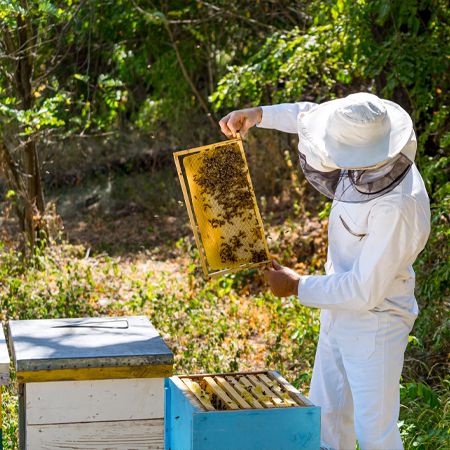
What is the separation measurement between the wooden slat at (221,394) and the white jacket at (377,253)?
46 centimetres

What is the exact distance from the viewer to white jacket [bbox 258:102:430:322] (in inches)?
77.8

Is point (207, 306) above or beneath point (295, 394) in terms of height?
beneath

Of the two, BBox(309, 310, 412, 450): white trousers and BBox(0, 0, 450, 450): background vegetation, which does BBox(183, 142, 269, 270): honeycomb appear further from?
BBox(0, 0, 450, 450): background vegetation

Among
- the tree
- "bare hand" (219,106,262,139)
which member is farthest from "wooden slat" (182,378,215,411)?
the tree

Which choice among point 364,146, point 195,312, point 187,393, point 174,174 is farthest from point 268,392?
point 174,174

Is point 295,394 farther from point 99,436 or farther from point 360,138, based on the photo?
point 360,138

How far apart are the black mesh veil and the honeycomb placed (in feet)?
1.64

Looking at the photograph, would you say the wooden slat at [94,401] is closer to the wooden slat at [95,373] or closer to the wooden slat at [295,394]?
the wooden slat at [95,373]

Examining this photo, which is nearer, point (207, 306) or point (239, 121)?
point (239, 121)

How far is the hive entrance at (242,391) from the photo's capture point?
6.17 feet

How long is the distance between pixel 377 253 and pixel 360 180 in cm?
26

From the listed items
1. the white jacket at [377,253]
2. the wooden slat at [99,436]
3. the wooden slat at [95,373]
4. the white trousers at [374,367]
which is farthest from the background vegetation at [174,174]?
the wooden slat at [95,373]

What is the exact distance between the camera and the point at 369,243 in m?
2.01

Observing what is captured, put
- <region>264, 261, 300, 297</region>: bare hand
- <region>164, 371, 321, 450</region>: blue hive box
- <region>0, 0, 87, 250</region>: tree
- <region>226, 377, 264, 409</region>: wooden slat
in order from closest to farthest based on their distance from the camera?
<region>164, 371, 321, 450</region>: blue hive box → <region>226, 377, 264, 409</region>: wooden slat → <region>264, 261, 300, 297</region>: bare hand → <region>0, 0, 87, 250</region>: tree
